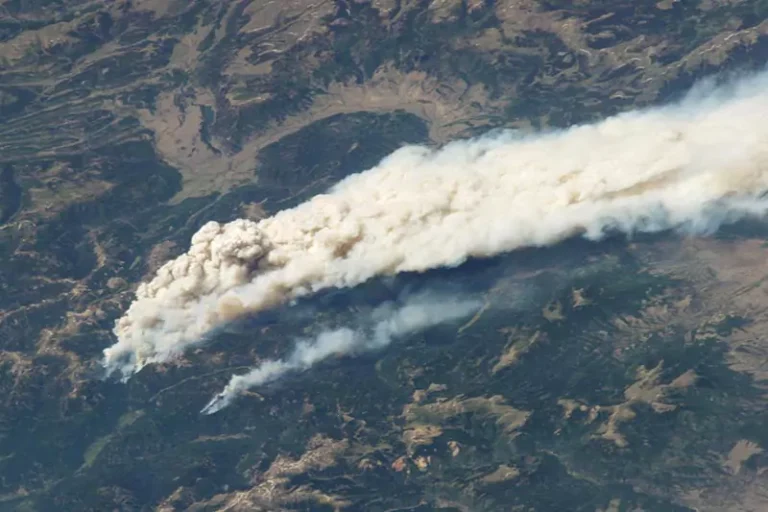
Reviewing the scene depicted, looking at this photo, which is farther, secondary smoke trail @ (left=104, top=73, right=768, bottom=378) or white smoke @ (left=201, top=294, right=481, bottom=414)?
white smoke @ (left=201, top=294, right=481, bottom=414)

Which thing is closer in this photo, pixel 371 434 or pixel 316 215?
pixel 316 215

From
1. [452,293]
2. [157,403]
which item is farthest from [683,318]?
[157,403]

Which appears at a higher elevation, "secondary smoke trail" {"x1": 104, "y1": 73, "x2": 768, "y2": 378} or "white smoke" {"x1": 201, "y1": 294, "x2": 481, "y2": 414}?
"secondary smoke trail" {"x1": 104, "y1": 73, "x2": 768, "y2": 378}

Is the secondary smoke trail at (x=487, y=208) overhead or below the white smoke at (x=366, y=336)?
overhead

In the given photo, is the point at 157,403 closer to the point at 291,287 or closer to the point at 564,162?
the point at 291,287
